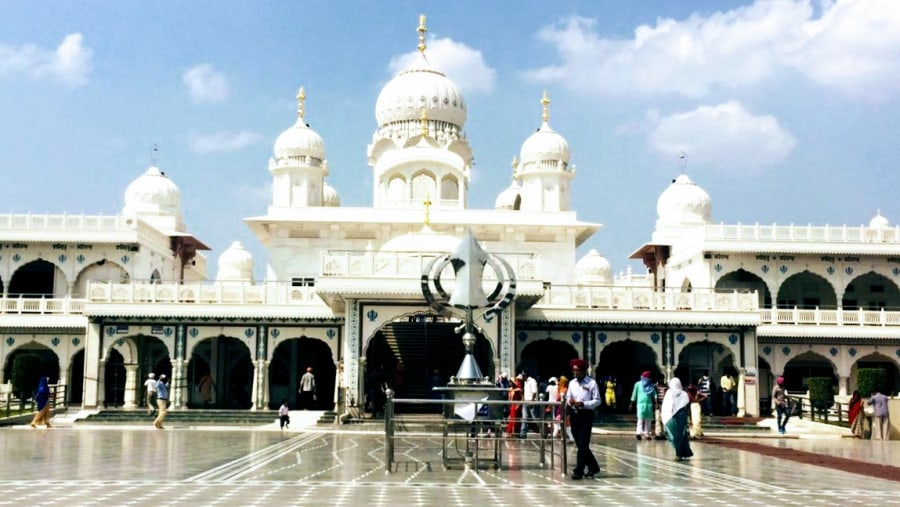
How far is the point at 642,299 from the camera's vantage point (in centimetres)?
3319

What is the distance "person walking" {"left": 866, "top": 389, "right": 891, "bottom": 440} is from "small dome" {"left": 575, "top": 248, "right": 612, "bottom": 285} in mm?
25433

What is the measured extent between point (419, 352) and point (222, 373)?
8129 millimetres

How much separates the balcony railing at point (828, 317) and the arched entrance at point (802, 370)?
118 inches

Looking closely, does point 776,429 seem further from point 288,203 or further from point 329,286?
point 288,203

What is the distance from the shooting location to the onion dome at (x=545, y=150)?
4528 cm

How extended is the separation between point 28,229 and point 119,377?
23.2ft

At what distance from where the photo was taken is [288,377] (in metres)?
37.0

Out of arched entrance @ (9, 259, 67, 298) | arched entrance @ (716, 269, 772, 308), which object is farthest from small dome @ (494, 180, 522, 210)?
arched entrance @ (9, 259, 67, 298)

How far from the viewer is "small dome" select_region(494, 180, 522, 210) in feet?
193

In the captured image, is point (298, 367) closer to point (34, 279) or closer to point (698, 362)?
point (34, 279)

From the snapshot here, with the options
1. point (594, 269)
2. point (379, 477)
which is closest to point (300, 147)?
point (594, 269)

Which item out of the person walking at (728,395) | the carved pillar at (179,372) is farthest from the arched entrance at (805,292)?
the carved pillar at (179,372)

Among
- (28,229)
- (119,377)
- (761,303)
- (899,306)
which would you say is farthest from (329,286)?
(899,306)

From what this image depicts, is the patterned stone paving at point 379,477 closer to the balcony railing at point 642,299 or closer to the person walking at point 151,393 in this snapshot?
the person walking at point 151,393
